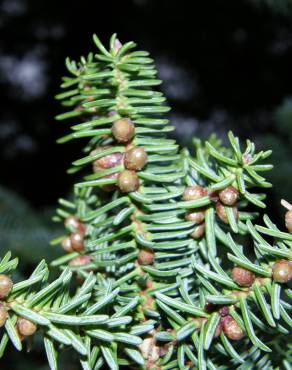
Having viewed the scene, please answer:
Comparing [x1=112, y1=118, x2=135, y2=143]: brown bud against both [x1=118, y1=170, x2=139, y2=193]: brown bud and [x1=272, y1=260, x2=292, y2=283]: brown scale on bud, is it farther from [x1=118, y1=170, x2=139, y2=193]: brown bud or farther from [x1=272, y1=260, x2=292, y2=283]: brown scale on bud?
[x1=272, y1=260, x2=292, y2=283]: brown scale on bud

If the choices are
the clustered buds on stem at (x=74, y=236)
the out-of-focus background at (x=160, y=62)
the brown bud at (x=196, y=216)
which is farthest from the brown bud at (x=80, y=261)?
the out-of-focus background at (x=160, y=62)

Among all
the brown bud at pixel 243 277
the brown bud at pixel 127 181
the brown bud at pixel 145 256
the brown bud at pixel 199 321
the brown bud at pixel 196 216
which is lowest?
the brown bud at pixel 199 321

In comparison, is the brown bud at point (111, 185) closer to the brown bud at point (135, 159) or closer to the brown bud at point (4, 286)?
the brown bud at point (135, 159)

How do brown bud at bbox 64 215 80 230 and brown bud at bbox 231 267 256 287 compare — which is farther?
brown bud at bbox 64 215 80 230

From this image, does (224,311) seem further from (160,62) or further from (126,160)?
(160,62)

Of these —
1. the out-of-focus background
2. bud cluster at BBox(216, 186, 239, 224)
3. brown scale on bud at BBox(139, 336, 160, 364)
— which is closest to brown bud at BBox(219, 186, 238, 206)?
bud cluster at BBox(216, 186, 239, 224)

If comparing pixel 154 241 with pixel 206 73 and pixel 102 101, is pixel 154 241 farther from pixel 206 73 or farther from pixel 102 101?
pixel 206 73

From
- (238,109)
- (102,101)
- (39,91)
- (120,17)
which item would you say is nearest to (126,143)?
(102,101)
